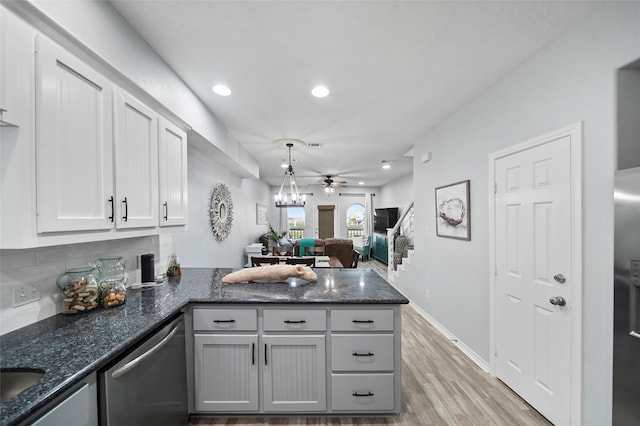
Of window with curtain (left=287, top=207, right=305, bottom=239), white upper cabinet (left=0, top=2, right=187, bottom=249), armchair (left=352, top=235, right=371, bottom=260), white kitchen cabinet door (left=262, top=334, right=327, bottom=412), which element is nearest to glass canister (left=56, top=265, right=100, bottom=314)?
white upper cabinet (left=0, top=2, right=187, bottom=249)

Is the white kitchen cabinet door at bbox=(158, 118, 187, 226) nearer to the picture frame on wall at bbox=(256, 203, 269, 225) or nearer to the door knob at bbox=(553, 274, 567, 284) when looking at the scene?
the door knob at bbox=(553, 274, 567, 284)

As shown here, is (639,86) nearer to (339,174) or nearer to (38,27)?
(38,27)

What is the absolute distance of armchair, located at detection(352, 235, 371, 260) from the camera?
351 inches

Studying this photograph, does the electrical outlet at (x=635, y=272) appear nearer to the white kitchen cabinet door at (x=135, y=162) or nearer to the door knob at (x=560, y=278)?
the door knob at (x=560, y=278)

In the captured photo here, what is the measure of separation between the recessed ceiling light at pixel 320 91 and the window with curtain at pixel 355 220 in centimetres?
740

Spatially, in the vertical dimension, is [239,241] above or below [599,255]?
below

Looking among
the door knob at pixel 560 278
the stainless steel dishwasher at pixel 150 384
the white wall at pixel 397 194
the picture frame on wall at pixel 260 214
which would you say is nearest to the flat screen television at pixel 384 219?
the white wall at pixel 397 194

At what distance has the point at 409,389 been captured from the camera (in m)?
2.16

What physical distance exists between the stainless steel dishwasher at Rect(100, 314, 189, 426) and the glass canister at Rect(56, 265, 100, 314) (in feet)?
1.51

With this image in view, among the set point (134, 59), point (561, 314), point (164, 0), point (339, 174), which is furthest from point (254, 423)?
point (339, 174)

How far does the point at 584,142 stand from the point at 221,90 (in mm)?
2813

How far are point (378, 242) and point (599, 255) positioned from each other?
269 inches

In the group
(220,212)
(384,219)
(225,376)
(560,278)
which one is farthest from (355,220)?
(225,376)

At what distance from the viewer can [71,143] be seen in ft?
3.81
